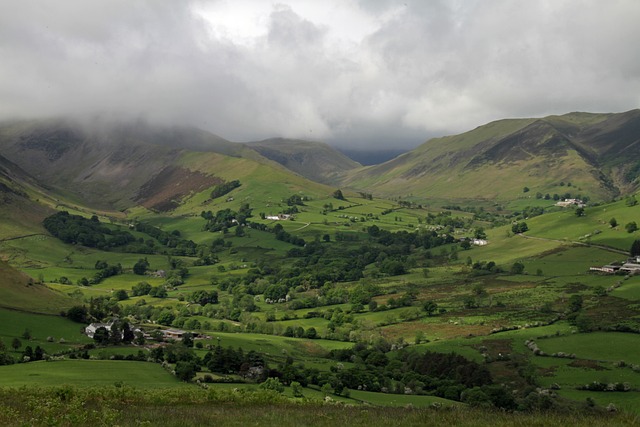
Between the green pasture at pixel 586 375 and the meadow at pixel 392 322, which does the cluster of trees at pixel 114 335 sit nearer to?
the meadow at pixel 392 322

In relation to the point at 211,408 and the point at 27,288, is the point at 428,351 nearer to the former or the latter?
the point at 211,408

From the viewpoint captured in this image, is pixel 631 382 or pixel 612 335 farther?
pixel 612 335

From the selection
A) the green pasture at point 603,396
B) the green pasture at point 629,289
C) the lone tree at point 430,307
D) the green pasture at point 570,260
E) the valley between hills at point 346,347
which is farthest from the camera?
the green pasture at point 570,260

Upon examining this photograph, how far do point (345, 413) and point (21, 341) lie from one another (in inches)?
3164

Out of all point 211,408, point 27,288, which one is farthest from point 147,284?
point 211,408

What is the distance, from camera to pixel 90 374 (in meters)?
66.6

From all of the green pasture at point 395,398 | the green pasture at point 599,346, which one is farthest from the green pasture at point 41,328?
the green pasture at point 599,346

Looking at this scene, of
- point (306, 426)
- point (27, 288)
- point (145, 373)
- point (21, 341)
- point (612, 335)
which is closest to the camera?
point (306, 426)

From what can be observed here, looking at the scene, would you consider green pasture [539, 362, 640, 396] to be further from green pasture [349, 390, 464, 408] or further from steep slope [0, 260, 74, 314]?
steep slope [0, 260, 74, 314]

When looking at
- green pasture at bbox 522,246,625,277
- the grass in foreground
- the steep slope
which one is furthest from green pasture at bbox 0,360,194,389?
green pasture at bbox 522,246,625,277

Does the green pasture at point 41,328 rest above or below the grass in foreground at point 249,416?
below

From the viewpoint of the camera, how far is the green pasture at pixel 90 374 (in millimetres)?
59594

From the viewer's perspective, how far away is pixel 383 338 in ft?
381

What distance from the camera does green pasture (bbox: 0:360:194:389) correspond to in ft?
196
